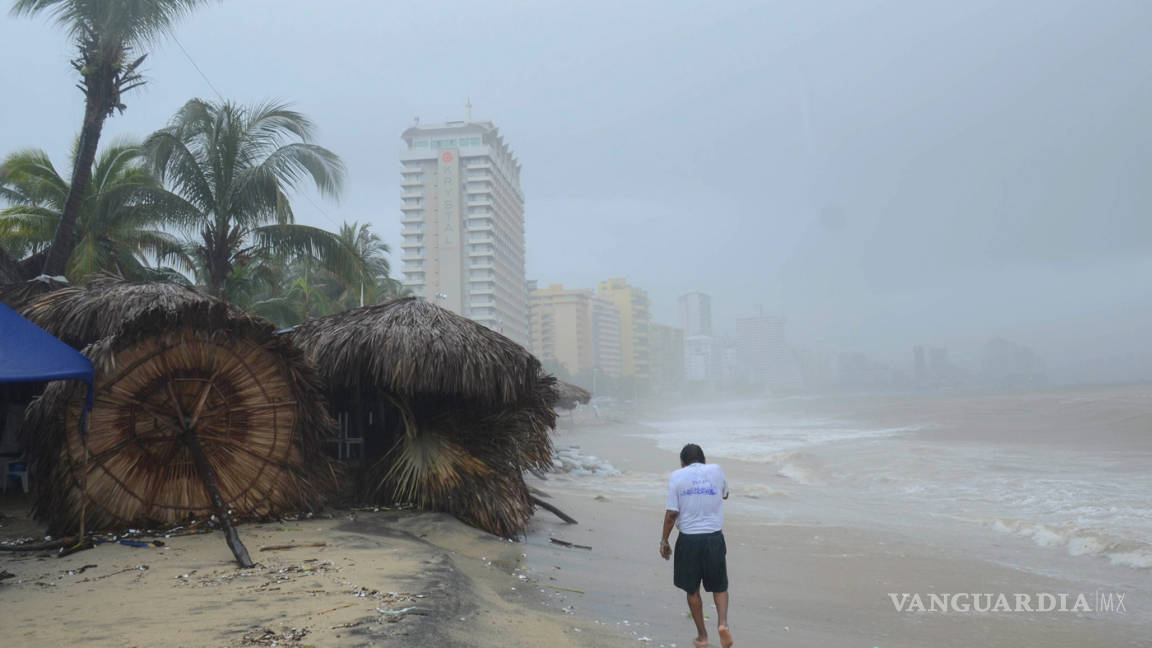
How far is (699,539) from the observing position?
5160 mm

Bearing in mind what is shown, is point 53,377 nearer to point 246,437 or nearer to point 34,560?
point 34,560

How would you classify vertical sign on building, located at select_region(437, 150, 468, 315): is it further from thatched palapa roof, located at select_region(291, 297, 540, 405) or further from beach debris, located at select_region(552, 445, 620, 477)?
thatched palapa roof, located at select_region(291, 297, 540, 405)

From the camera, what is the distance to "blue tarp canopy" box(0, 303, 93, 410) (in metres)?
5.12

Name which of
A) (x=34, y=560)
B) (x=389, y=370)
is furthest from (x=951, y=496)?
(x=34, y=560)

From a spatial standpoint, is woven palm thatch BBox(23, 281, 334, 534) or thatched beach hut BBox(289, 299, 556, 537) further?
thatched beach hut BBox(289, 299, 556, 537)

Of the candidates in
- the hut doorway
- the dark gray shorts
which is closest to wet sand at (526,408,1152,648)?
the dark gray shorts

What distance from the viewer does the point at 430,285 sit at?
308ft

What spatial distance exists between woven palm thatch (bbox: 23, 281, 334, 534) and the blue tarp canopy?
3.57 feet

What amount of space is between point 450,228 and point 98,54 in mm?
83036

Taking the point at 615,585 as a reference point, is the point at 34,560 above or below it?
above

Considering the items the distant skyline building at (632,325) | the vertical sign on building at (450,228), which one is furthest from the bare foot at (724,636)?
the distant skyline building at (632,325)

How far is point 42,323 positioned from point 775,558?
8.52 metres

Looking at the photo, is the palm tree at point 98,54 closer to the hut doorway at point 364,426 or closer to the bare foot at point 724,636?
the hut doorway at point 364,426

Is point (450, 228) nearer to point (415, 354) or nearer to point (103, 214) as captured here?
point (103, 214)
